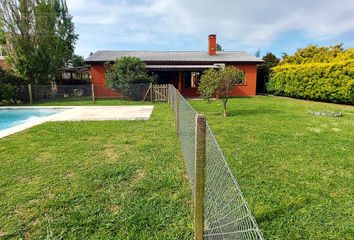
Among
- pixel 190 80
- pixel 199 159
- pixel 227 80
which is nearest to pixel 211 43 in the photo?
pixel 190 80

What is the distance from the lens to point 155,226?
8.79ft

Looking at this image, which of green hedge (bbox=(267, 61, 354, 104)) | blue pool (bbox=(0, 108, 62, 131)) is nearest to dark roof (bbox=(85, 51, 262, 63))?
green hedge (bbox=(267, 61, 354, 104))

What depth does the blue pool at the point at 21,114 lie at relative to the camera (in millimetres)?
11055

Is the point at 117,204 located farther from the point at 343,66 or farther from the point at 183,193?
the point at 343,66

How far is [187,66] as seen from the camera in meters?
19.5

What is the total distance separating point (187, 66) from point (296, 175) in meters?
16.4

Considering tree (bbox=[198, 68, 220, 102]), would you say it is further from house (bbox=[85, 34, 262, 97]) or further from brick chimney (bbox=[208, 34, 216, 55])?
brick chimney (bbox=[208, 34, 216, 55])

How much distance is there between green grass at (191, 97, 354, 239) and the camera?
271cm

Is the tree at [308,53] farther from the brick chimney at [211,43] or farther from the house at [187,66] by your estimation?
the brick chimney at [211,43]

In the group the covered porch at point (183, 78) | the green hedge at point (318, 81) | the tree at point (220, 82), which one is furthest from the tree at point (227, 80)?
the covered porch at point (183, 78)

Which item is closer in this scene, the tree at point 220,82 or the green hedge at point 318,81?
the tree at point 220,82

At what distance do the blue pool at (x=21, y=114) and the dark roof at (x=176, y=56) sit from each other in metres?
7.35

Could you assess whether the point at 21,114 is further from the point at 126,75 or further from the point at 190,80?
the point at 190,80

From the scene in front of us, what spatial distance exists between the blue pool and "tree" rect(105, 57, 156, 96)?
4.59 metres
